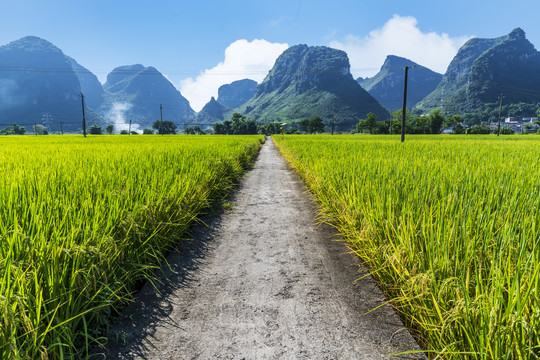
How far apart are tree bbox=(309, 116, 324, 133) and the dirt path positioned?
10372 centimetres

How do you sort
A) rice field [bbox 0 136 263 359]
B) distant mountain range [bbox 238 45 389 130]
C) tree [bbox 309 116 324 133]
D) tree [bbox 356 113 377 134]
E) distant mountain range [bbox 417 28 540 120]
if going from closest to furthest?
rice field [bbox 0 136 263 359] → tree [bbox 356 113 377 134] → tree [bbox 309 116 324 133] → distant mountain range [bbox 417 28 540 120] → distant mountain range [bbox 238 45 389 130]

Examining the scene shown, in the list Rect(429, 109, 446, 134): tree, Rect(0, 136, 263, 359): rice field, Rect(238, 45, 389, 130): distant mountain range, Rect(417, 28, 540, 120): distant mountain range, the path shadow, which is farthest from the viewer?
Rect(238, 45, 389, 130): distant mountain range

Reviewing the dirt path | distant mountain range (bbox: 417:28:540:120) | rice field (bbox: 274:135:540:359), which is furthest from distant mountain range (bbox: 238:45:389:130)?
the dirt path

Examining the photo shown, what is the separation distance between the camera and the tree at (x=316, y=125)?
103 m

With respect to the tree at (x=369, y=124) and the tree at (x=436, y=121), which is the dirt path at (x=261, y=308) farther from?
the tree at (x=369, y=124)

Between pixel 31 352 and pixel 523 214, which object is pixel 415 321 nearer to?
pixel 523 214

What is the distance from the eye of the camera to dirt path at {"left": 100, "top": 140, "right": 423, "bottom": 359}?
170 cm

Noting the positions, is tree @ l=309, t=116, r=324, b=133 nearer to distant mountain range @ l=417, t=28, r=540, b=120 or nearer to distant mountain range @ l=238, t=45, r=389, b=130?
distant mountain range @ l=238, t=45, r=389, b=130

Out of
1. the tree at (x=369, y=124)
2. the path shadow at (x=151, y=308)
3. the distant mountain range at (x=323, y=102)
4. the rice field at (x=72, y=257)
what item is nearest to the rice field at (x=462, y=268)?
the path shadow at (x=151, y=308)

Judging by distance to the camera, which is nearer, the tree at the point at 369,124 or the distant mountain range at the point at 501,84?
the tree at the point at 369,124

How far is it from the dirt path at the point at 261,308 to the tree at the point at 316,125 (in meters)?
104

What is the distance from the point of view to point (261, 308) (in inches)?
83.5

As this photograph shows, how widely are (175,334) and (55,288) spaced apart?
0.79m

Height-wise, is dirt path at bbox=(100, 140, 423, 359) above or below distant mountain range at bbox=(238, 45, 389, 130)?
below
